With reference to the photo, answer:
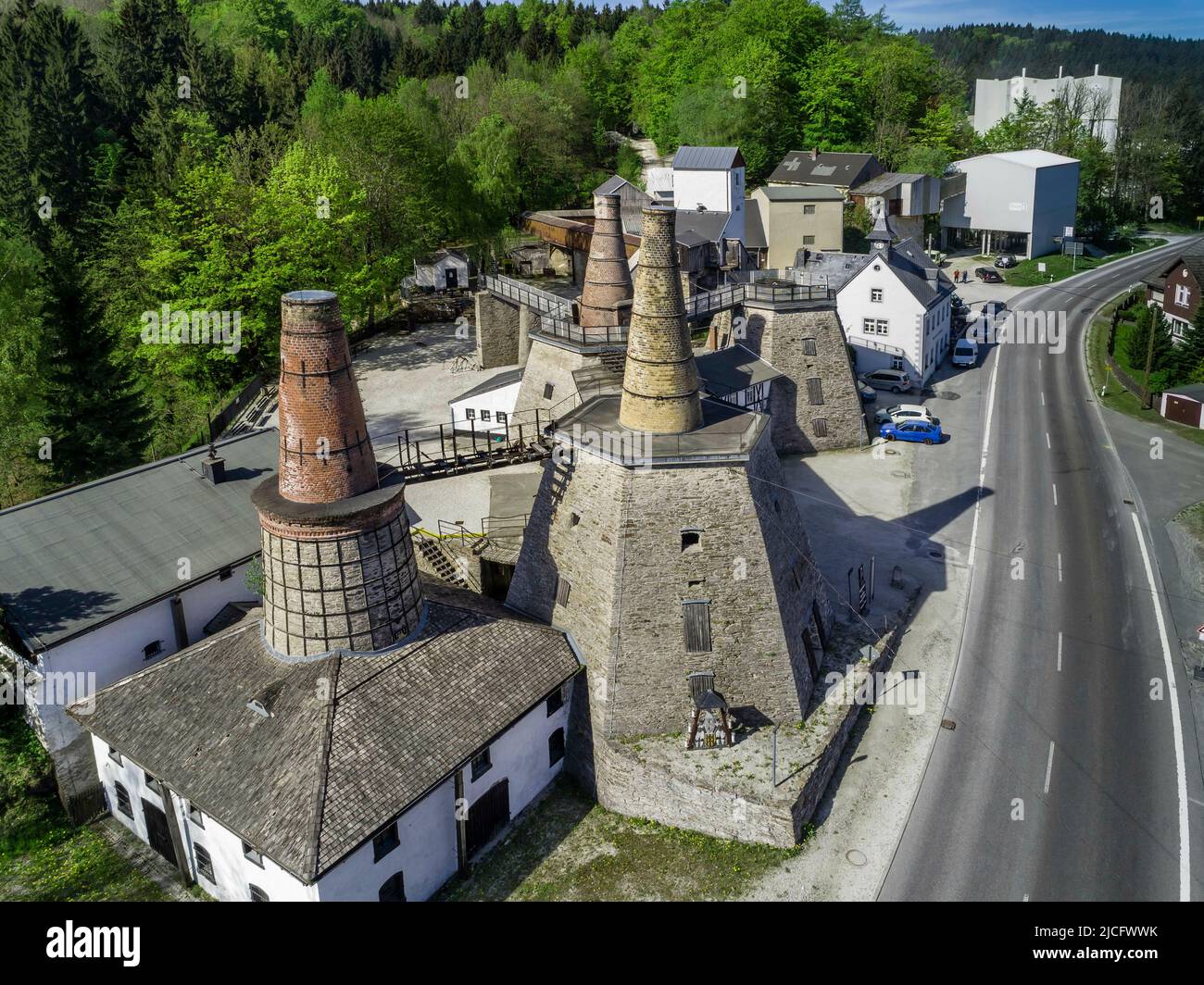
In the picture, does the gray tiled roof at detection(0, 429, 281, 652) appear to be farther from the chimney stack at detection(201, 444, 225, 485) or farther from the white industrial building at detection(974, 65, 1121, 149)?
the white industrial building at detection(974, 65, 1121, 149)

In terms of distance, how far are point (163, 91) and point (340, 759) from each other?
6406 cm

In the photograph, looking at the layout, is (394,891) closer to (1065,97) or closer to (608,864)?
(608,864)

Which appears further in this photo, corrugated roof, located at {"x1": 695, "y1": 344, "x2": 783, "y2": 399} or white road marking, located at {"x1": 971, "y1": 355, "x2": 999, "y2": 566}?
corrugated roof, located at {"x1": 695, "y1": 344, "x2": 783, "y2": 399}

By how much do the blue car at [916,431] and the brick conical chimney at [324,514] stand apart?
34.0m

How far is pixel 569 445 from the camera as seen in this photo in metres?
28.2

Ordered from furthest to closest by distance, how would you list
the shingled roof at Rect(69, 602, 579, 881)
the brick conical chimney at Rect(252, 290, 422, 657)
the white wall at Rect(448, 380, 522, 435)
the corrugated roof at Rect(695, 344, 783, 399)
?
the white wall at Rect(448, 380, 522, 435)
the corrugated roof at Rect(695, 344, 783, 399)
the brick conical chimney at Rect(252, 290, 422, 657)
the shingled roof at Rect(69, 602, 579, 881)

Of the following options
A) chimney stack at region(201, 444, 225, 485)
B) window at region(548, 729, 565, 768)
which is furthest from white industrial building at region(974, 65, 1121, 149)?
chimney stack at region(201, 444, 225, 485)

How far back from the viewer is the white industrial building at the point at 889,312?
58188 mm

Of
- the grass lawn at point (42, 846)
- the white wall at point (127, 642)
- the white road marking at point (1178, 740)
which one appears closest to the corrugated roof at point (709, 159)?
the white road marking at point (1178, 740)

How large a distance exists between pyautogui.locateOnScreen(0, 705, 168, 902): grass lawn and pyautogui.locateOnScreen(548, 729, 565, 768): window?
10839 mm

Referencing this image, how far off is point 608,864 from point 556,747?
414cm

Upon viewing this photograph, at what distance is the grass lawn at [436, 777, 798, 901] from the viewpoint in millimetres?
24703

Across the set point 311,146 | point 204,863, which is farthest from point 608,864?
point 311,146
